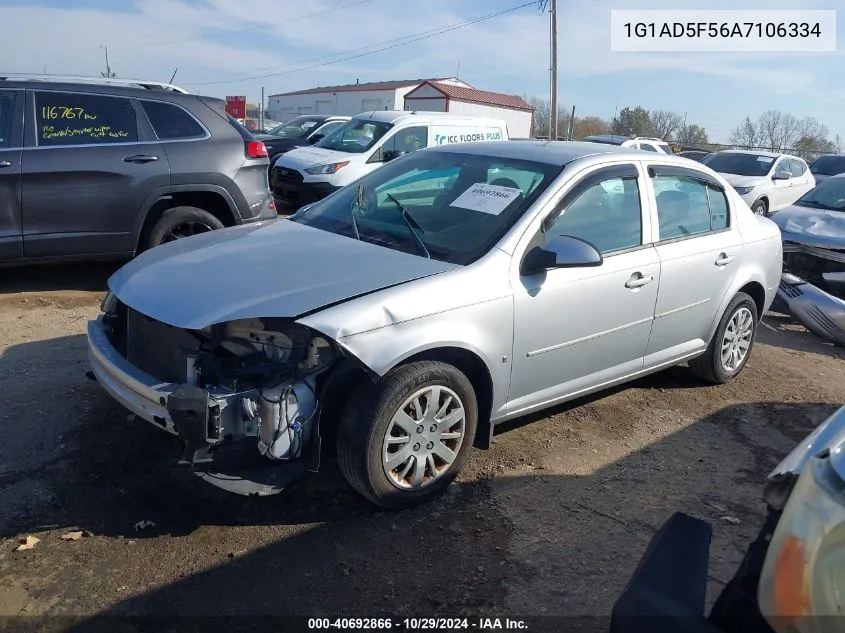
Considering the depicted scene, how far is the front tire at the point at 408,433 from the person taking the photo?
130 inches

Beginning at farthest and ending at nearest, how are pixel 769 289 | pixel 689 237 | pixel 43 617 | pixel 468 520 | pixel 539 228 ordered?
pixel 769 289
pixel 689 237
pixel 539 228
pixel 468 520
pixel 43 617

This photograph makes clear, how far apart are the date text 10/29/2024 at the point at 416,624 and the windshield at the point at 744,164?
14599 mm

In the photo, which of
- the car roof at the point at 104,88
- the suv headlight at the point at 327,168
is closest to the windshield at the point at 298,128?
the suv headlight at the point at 327,168

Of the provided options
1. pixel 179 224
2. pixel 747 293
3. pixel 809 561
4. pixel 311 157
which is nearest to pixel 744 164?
pixel 311 157

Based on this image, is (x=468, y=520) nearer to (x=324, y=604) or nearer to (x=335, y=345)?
(x=324, y=604)

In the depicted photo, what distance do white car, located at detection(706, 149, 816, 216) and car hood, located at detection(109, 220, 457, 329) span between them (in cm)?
1251

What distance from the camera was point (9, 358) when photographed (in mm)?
5066

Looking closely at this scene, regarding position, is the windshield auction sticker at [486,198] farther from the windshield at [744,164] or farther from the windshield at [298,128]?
the windshield at [298,128]

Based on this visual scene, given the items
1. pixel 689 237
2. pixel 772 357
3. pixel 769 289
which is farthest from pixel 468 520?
pixel 772 357

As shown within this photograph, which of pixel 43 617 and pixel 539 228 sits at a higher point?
pixel 539 228

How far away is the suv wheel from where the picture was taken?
668 cm

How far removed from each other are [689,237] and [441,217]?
181 centimetres

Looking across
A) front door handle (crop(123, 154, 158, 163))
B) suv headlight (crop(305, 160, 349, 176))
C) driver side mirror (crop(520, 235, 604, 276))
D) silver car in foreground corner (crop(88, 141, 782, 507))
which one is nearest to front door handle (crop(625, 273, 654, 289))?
silver car in foreground corner (crop(88, 141, 782, 507))

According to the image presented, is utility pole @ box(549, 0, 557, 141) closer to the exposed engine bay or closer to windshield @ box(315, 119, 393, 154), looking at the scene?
windshield @ box(315, 119, 393, 154)
